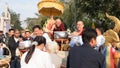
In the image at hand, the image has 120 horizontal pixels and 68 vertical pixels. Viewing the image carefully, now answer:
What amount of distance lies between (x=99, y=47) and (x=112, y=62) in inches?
50.1

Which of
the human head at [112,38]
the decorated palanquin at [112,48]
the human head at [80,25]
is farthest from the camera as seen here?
the human head at [80,25]

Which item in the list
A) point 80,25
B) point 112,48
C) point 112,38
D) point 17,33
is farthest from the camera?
point 17,33

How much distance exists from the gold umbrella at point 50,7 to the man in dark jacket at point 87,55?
5.97m

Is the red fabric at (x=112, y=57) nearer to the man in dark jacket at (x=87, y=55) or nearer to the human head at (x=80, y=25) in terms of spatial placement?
the man in dark jacket at (x=87, y=55)

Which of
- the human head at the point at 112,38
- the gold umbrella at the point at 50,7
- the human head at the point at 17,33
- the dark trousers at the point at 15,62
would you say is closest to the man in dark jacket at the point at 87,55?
the human head at the point at 112,38

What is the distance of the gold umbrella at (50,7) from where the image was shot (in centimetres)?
1234

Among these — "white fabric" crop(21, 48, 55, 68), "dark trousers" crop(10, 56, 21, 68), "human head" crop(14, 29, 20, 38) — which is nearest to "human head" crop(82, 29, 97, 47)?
"white fabric" crop(21, 48, 55, 68)

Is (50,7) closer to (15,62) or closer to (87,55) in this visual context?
(15,62)

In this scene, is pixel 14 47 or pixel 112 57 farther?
pixel 14 47

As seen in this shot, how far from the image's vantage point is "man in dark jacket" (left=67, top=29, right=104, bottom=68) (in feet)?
20.7

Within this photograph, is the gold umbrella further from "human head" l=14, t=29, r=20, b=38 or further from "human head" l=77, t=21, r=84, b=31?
"human head" l=77, t=21, r=84, b=31

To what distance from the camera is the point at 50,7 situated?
12453 millimetres

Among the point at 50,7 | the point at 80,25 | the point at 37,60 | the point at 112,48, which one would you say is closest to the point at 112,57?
the point at 112,48

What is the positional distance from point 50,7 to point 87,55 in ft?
A: 20.5
